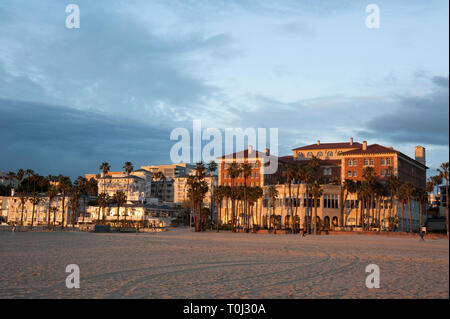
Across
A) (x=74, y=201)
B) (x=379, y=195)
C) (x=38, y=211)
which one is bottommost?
(x=38, y=211)

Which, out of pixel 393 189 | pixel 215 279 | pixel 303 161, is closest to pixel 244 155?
pixel 303 161

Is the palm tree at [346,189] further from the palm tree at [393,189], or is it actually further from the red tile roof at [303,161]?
the red tile roof at [303,161]

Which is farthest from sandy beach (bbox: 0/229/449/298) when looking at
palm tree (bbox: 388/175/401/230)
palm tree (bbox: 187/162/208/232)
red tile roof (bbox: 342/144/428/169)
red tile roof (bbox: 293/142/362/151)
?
red tile roof (bbox: 293/142/362/151)

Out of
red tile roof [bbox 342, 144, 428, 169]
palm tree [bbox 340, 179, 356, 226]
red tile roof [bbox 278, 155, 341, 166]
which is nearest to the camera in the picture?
palm tree [bbox 340, 179, 356, 226]

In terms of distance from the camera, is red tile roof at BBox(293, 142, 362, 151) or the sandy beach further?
red tile roof at BBox(293, 142, 362, 151)

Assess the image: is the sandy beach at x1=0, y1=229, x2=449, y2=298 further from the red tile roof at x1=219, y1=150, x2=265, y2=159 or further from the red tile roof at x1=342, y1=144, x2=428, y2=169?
the red tile roof at x1=219, y1=150, x2=265, y2=159

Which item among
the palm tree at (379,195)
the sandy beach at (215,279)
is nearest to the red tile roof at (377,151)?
the palm tree at (379,195)

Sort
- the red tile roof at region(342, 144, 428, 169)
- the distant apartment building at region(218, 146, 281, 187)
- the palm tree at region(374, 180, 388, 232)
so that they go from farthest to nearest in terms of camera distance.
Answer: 1. the distant apartment building at region(218, 146, 281, 187)
2. the red tile roof at region(342, 144, 428, 169)
3. the palm tree at region(374, 180, 388, 232)

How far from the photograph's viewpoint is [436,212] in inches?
5664

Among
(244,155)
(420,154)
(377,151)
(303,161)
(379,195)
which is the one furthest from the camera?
(420,154)

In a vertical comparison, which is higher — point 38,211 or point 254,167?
point 254,167

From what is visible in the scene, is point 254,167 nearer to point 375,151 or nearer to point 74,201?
point 375,151

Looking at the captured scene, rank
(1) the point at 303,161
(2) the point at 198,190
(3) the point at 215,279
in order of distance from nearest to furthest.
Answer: (3) the point at 215,279 < (2) the point at 198,190 < (1) the point at 303,161
